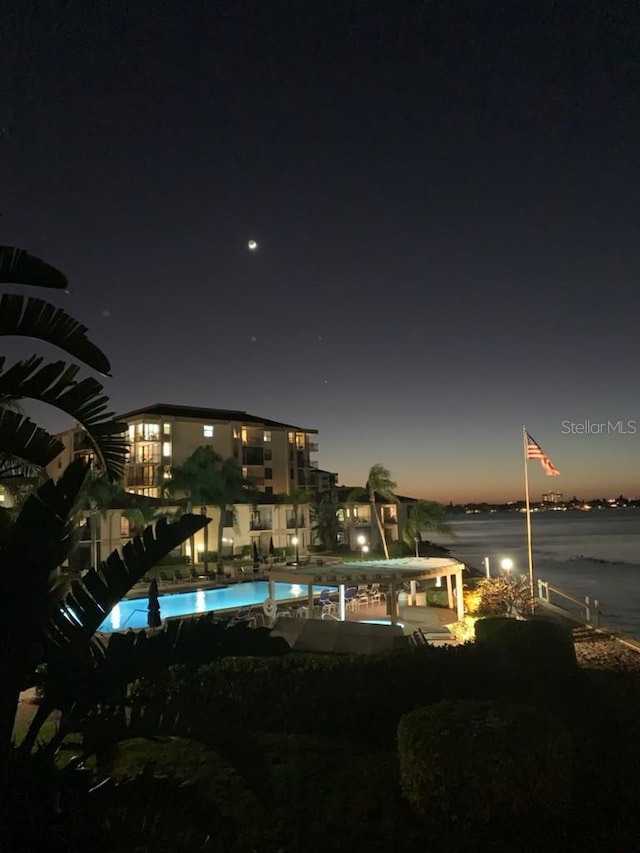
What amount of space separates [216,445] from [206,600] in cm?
2454

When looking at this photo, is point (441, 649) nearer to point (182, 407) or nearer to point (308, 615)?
point (308, 615)

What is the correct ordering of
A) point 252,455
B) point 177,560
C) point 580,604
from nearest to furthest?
point 580,604 < point 177,560 < point 252,455

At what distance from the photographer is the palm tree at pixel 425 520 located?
46.7m

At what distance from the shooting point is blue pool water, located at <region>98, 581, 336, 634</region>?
2811cm

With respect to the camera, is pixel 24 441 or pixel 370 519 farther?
pixel 370 519

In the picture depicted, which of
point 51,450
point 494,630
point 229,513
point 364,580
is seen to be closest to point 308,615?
point 364,580

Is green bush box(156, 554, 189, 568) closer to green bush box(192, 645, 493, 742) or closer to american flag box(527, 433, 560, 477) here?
american flag box(527, 433, 560, 477)

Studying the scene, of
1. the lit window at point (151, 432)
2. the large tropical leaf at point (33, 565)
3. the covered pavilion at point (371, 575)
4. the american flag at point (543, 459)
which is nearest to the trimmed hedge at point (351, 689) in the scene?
the large tropical leaf at point (33, 565)

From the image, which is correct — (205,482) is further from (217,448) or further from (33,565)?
(33,565)

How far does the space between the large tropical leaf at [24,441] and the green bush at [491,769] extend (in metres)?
4.16

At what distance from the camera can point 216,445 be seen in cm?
5516

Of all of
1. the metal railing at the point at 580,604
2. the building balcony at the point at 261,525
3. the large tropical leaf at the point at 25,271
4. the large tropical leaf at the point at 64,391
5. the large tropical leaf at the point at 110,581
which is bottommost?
the metal railing at the point at 580,604

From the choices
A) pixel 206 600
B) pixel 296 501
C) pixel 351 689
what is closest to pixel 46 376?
pixel 351 689

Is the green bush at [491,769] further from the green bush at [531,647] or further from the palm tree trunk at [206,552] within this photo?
the palm tree trunk at [206,552]
